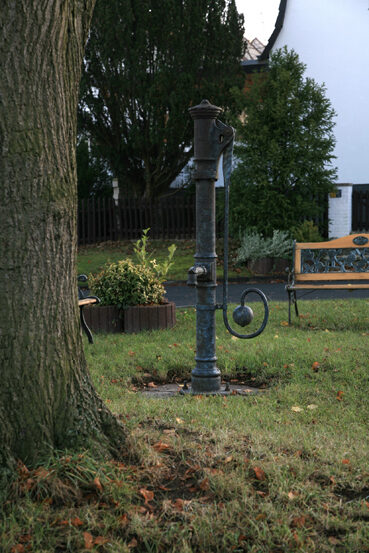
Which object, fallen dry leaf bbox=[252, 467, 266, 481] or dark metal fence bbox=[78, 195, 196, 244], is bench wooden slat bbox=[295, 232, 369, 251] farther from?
dark metal fence bbox=[78, 195, 196, 244]

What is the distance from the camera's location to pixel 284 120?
15.7 meters

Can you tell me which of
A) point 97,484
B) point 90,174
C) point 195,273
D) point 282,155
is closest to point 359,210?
point 282,155

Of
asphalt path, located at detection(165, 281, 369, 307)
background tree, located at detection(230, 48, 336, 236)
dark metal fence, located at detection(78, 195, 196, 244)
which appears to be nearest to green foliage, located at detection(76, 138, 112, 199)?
dark metal fence, located at detection(78, 195, 196, 244)

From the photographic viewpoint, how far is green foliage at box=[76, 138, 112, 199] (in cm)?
2277

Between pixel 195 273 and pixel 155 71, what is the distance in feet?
49.7

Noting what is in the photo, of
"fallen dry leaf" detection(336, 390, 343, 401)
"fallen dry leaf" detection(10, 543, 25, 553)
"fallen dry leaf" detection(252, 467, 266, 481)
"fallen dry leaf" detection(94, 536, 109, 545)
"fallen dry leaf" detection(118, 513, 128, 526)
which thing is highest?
"fallen dry leaf" detection(252, 467, 266, 481)

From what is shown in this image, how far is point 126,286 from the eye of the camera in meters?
7.90

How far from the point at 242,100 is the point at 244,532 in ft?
48.7

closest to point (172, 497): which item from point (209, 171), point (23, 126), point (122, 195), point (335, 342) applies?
point (23, 126)

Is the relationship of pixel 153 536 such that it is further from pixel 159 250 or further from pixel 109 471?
pixel 159 250

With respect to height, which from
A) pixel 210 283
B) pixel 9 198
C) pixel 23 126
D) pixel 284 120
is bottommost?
pixel 210 283

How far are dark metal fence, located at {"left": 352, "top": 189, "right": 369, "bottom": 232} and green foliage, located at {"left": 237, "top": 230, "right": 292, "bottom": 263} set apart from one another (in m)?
5.53

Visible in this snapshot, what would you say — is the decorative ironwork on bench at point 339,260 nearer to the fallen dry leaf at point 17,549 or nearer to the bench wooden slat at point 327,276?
the bench wooden slat at point 327,276

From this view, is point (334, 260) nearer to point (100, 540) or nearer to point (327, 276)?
point (327, 276)
